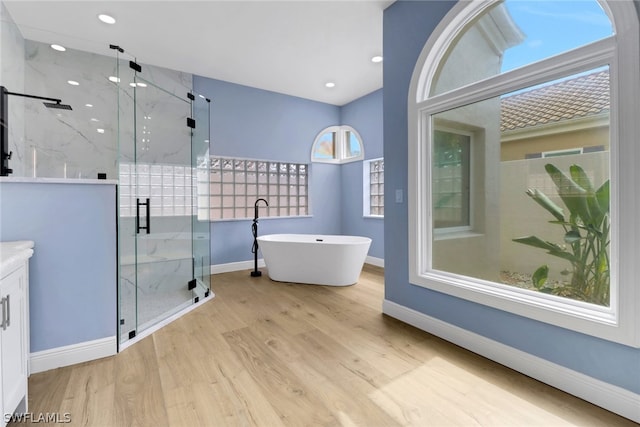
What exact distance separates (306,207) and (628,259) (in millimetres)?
4093

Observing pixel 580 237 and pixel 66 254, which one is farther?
pixel 66 254

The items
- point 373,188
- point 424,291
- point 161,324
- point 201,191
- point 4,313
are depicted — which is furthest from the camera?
point 373,188

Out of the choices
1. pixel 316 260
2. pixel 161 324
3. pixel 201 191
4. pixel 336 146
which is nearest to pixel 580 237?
pixel 316 260

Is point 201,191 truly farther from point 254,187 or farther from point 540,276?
point 540,276

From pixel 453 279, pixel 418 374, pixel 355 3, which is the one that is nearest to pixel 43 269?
pixel 418 374

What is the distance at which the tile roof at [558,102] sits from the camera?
5.09 ft

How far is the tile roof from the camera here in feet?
5.09

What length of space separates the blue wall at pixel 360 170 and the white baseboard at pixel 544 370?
2.32 m

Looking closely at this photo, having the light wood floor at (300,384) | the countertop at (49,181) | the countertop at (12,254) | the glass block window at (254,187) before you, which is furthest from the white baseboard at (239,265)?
the countertop at (12,254)

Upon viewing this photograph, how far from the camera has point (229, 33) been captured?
2969mm

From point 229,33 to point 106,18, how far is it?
114 centimetres

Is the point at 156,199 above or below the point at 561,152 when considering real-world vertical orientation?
below

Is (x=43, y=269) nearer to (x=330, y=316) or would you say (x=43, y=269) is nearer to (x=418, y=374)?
(x=330, y=316)

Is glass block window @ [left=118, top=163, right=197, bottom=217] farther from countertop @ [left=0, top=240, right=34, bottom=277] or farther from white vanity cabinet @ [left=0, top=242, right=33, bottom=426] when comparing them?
white vanity cabinet @ [left=0, top=242, right=33, bottom=426]
